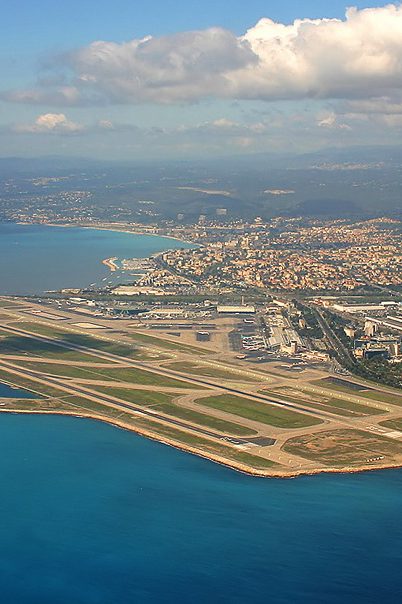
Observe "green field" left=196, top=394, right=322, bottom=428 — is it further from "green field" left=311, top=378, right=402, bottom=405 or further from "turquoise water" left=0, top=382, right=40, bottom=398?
"turquoise water" left=0, top=382, right=40, bottom=398

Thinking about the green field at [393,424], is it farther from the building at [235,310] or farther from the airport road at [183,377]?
the building at [235,310]

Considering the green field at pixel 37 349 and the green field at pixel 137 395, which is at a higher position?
the green field at pixel 37 349

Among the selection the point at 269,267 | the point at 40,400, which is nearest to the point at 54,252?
the point at 269,267

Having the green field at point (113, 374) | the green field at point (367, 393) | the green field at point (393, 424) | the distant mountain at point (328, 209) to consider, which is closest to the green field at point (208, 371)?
the green field at point (113, 374)

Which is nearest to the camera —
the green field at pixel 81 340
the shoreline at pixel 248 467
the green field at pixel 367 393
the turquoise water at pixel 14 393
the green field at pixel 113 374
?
the shoreline at pixel 248 467

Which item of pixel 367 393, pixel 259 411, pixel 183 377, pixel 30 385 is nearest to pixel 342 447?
pixel 259 411

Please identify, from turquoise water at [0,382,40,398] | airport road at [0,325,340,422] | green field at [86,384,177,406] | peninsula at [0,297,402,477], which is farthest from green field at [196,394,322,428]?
turquoise water at [0,382,40,398]
